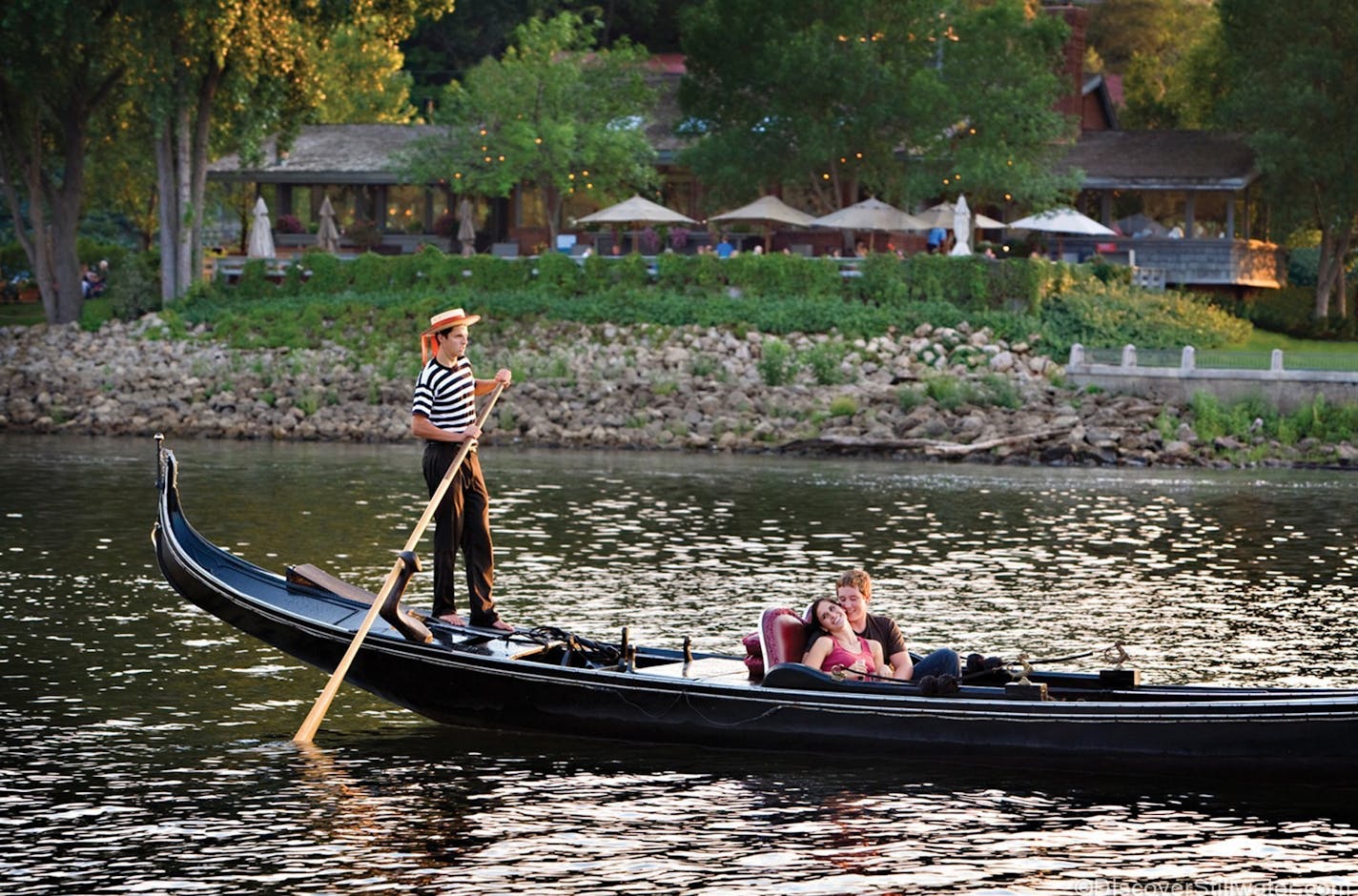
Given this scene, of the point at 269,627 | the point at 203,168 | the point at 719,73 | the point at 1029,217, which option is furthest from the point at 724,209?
the point at 269,627

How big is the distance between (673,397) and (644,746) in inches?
1186

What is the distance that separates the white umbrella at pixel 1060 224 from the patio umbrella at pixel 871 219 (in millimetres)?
2556

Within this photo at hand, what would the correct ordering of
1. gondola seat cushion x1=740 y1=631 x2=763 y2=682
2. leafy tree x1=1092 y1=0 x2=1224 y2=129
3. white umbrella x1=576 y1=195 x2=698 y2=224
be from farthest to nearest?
1. leafy tree x1=1092 y1=0 x2=1224 y2=129
2. white umbrella x1=576 y1=195 x2=698 y2=224
3. gondola seat cushion x1=740 y1=631 x2=763 y2=682

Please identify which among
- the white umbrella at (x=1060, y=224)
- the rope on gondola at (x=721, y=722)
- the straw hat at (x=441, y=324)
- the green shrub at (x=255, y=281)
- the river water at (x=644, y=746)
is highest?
the white umbrella at (x=1060, y=224)

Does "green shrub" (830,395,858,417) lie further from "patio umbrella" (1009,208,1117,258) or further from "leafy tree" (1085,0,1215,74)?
"leafy tree" (1085,0,1215,74)

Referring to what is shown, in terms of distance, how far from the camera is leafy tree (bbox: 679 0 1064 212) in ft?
168

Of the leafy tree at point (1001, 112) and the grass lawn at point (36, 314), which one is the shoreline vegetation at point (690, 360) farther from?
the leafy tree at point (1001, 112)

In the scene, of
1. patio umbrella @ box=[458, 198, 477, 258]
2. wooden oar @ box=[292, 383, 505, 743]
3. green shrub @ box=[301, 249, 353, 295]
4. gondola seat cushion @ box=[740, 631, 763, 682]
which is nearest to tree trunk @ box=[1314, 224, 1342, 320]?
patio umbrella @ box=[458, 198, 477, 258]

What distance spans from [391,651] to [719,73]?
137 feet

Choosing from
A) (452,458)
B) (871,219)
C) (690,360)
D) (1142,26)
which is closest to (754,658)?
(452,458)

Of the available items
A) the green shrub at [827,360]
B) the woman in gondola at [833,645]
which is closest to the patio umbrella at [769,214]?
the green shrub at [827,360]

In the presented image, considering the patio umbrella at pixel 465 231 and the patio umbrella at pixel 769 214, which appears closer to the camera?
the patio umbrella at pixel 769 214

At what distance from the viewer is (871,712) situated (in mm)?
14422

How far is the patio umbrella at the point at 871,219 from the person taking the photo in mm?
51031
